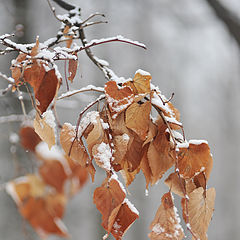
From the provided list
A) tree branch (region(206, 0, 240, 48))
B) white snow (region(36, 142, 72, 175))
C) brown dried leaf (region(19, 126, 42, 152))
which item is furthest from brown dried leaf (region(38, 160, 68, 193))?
tree branch (region(206, 0, 240, 48))

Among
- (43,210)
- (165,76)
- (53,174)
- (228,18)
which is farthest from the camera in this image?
(165,76)

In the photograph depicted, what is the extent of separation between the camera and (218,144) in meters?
Answer: 5.56

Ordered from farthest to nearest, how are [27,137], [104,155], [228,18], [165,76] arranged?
[165,76] → [27,137] → [228,18] → [104,155]

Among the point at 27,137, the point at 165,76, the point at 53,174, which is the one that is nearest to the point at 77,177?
the point at 53,174

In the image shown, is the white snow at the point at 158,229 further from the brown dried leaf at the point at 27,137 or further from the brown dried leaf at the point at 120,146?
the brown dried leaf at the point at 27,137

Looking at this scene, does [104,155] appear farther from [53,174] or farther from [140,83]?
[53,174]

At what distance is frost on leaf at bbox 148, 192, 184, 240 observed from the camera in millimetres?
370

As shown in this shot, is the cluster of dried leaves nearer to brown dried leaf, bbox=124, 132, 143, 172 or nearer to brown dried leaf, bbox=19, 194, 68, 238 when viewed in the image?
brown dried leaf, bbox=124, 132, 143, 172

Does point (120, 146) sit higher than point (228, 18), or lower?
lower

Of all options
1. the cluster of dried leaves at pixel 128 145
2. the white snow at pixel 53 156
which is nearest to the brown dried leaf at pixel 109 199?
the cluster of dried leaves at pixel 128 145

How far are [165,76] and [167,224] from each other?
160 inches

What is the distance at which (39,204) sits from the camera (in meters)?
1.59

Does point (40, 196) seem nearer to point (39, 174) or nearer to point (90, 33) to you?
point (39, 174)

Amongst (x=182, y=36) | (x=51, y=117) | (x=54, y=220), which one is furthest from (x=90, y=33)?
(x=51, y=117)
